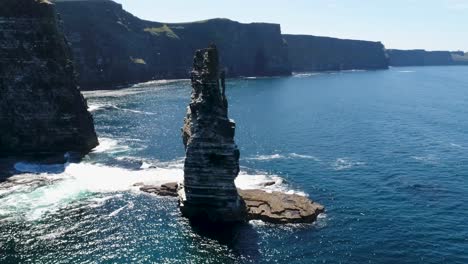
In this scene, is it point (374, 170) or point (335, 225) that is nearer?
point (335, 225)

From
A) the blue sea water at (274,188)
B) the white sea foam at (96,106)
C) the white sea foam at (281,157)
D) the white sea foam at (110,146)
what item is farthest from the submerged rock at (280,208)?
the white sea foam at (96,106)

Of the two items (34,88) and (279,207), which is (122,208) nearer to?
(279,207)

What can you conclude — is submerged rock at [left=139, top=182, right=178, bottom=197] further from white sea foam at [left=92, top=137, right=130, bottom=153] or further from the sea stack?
white sea foam at [left=92, top=137, right=130, bottom=153]

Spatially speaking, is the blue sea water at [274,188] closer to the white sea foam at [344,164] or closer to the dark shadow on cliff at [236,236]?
the dark shadow on cliff at [236,236]

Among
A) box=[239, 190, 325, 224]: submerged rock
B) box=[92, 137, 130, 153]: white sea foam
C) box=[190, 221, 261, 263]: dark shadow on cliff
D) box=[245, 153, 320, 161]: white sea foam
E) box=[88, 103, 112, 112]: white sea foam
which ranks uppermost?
box=[88, 103, 112, 112]: white sea foam

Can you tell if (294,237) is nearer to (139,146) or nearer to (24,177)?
(24,177)

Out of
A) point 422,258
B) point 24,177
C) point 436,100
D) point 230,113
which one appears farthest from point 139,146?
point 436,100

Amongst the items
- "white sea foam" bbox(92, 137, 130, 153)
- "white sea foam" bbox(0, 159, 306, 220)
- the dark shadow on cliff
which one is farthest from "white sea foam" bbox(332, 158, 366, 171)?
"white sea foam" bbox(92, 137, 130, 153)
